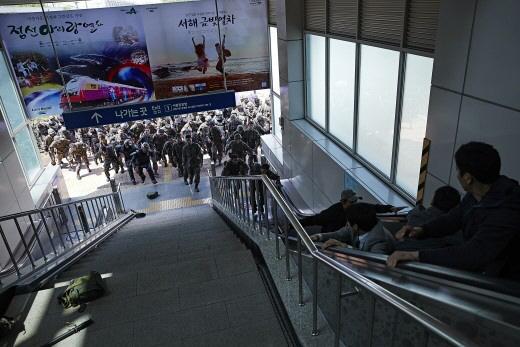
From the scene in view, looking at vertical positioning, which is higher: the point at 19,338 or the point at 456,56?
the point at 456,56

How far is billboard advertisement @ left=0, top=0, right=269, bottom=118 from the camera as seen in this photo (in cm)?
923

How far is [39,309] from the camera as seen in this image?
329 cm

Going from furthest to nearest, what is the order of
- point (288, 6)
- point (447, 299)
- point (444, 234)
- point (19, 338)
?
point (288, 6)
point (19, 338)
point (444, 234)
point (447, 299)

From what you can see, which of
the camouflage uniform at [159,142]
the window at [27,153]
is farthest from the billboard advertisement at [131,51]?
the camouflage uniform at [159,142]

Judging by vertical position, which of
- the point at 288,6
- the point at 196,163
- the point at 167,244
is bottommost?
the point at 196,163

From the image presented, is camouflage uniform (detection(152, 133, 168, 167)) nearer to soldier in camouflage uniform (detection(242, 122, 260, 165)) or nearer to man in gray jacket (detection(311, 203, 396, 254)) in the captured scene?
soldier in camouflage uniform (detection(242, 122, 260, 165))

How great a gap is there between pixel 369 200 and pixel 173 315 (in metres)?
3.24

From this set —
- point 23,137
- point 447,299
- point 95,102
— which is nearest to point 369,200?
point 447,299

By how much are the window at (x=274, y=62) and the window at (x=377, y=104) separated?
4.23 m

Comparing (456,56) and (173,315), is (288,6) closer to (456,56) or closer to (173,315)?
(456,56)

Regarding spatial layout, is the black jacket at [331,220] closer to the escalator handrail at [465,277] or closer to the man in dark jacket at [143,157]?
the escalator handrail at [465,277]

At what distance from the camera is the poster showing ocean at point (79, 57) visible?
29.8 feet

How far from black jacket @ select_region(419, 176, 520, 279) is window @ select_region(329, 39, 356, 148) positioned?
180 inches

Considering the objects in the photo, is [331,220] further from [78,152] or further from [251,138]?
[78,152]
